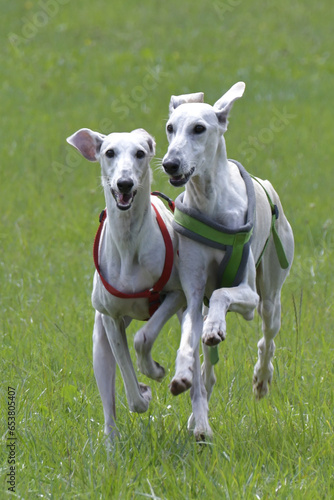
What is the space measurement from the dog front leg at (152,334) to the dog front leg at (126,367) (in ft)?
0.51

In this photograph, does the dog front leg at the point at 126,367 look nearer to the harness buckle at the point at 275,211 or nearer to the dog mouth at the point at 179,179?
the dog mouth at the point at 179,179

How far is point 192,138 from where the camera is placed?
5234 mm

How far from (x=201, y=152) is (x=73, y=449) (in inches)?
67.6

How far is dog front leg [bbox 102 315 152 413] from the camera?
220 inches

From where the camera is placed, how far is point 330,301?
328 inches

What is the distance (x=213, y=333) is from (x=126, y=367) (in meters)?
0.88

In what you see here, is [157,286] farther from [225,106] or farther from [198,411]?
[225,106]

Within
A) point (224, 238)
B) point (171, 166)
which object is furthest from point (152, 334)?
point (171, 166)

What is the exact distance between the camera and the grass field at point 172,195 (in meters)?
4.99

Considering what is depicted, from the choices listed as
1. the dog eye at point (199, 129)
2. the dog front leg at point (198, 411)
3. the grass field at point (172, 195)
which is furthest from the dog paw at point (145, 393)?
the dog eye at point (199, 129)

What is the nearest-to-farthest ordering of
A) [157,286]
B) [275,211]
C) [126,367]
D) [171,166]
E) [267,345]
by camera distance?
[171,166]
[157,286]
[126,367]
[275,211]
[267,345]

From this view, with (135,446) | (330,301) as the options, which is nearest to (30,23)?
(330,301)

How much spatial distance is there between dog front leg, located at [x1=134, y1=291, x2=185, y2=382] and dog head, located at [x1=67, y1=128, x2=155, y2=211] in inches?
25.7

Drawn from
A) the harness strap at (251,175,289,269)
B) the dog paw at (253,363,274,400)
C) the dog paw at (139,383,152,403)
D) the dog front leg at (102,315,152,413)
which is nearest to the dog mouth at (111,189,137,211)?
the dog front leg at (102,315,152,413)
